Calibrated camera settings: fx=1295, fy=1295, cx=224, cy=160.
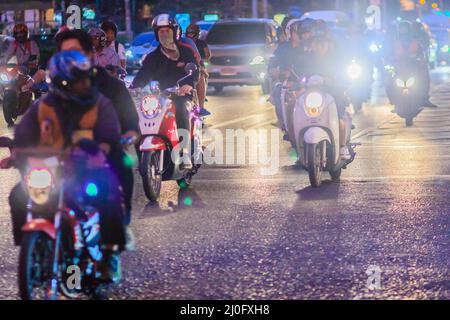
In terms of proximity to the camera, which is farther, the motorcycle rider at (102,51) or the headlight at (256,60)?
the headlight at (256,60)

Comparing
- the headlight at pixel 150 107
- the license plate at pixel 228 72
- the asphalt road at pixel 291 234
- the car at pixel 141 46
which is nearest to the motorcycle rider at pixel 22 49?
the asphalt road at pixel 291 234

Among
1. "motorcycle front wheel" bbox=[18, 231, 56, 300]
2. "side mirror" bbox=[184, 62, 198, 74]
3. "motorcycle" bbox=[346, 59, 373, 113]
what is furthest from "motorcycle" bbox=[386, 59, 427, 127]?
"motorcycle front wheel" bbox=[18, 231, 56, 300]

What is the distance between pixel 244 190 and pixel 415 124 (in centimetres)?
907

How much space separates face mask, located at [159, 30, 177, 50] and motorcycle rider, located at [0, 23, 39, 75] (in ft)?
31.0

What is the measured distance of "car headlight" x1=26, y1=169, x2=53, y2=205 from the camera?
21.9 feet

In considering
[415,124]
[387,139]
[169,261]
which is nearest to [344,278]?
[169,261]

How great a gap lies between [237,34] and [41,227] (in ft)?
95.0

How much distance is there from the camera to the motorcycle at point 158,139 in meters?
11.9

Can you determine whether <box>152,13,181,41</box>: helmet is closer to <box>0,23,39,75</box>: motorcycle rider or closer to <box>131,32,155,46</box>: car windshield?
<box>0,23,39,75</box>: motorcycle rider

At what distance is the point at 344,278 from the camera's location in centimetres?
802

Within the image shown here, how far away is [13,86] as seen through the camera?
22547 mm

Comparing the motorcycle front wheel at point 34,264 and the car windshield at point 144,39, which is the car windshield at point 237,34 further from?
the motorcycle front wheel at point 34,264

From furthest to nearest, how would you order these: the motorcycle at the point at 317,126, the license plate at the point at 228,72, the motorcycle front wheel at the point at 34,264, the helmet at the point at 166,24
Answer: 1. the license plate at the point at 228,72
2. the helmet at the point at 166,24
3. the motorcycle at the point at 317,126
4. the motorcycle front wheel at the point at 34,264

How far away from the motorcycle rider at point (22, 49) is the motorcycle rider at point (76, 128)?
15198 mm
